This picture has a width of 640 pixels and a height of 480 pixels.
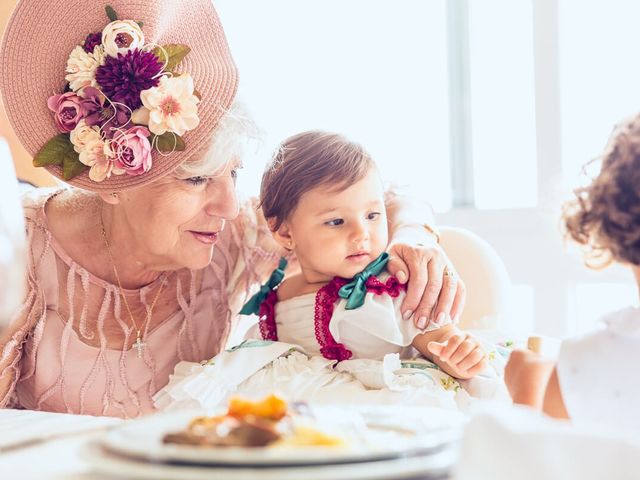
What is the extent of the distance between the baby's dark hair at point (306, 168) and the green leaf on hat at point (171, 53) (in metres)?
0.28

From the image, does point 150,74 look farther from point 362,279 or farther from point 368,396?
point 368,396

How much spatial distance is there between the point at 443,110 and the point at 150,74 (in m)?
2.37

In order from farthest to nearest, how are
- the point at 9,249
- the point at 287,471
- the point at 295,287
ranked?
the point at 295,287
the point at 9,249
the point at 287,471

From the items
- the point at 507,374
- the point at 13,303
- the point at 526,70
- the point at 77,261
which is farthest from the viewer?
the point at 526,70

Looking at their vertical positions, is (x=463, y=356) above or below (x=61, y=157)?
below

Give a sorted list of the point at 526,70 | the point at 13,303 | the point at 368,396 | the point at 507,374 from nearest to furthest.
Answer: the point at 13,303 < the point at 507,374 < the point at 368,396 < the point at 526,70

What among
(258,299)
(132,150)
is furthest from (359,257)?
(132,150)

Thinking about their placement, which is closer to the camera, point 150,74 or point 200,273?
point 150,74

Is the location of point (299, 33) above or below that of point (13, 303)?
above

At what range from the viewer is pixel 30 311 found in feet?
5.93

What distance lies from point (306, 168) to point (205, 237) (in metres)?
0.25

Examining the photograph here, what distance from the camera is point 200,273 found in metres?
1.98

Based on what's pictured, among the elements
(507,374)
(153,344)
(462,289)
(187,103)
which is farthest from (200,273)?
(507,374)

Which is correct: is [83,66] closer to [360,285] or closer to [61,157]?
[61,157]
